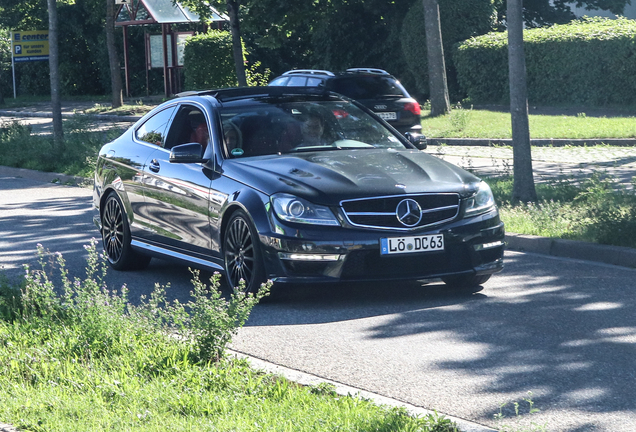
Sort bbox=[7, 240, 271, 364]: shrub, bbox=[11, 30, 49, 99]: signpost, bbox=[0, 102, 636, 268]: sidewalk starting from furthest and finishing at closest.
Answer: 1. bbox=[11, 30, 49, 99]: signpost
2. bbox=[0, 102, 636, 268]: sidewalk
3. bbox=[7, 240, 271, 364]: shrub

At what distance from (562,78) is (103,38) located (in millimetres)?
24410

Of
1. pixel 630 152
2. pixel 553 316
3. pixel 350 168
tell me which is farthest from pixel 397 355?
pixel 630 152

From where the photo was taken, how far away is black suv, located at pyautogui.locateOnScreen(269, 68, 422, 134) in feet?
63.9

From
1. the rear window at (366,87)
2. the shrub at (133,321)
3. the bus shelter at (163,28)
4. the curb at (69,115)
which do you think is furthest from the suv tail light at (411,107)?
the bus shelter at (163,28)

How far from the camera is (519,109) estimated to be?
39.2 feet

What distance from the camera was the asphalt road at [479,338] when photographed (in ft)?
17.0

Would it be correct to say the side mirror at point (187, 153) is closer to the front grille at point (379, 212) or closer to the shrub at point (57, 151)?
the front grille at point (379, 212)

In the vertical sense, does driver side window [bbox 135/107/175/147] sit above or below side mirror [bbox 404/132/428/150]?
above

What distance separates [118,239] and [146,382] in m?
4.46

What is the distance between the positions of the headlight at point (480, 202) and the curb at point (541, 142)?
41.2ft

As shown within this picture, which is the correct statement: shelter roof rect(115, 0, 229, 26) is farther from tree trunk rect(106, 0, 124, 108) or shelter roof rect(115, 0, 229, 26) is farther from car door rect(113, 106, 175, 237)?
car door rect(113, 106, 175, 237)

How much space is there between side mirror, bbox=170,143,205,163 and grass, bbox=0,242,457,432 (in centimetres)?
185

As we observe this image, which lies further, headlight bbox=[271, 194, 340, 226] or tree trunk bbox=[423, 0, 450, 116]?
tree trunk bbox=[423, 0, 450, 116]

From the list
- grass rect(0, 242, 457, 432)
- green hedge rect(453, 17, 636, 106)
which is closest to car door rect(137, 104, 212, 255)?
grass rect(0, 242, 457, 432)
